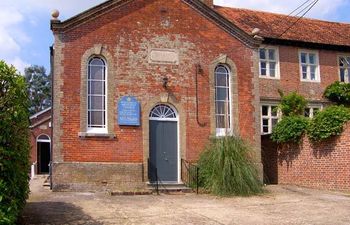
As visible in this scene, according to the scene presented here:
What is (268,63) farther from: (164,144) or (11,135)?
(11,135)

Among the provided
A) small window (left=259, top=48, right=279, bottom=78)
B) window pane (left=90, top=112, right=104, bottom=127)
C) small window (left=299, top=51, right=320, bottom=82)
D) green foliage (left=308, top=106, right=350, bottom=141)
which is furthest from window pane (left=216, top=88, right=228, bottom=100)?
small window (left=299, top=51, right=320, bottom=82)

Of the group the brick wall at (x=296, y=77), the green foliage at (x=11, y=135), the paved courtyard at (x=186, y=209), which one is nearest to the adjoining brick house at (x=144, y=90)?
the paved courtyard at (x=186, y=209)

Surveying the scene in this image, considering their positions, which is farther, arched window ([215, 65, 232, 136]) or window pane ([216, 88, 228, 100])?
window pane ([216, 88, 228, 100])

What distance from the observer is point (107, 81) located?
17.8 m

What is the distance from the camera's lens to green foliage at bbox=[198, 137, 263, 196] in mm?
16094

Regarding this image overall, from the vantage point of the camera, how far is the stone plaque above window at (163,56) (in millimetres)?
18578

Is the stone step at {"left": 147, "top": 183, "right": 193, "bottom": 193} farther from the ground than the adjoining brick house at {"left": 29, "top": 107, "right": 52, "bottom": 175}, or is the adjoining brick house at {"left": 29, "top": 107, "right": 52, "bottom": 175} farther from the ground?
the adjoining brick house at {"left": 29, "top": 107, "right": 52, "bottom": 175}

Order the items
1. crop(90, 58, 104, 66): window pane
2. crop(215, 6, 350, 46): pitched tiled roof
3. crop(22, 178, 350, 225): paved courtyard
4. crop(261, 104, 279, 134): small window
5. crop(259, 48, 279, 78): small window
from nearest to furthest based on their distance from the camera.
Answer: crop(22, 178, 350, 225): paved courtyard, crop(90, 58, 104, 66): window pane, crop(261, 104, 279, 134): small window, crop(259, 48, 279, 78): small window, crop(215, 6, 350, 46): pitched tiled roof

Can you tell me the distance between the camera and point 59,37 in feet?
57.3

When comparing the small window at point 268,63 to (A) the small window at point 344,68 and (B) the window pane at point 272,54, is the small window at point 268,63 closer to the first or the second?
(B) the window pane at point 272,54

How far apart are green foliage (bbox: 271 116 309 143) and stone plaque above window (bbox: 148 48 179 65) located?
5.41 meters

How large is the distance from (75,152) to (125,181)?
211 centimetres

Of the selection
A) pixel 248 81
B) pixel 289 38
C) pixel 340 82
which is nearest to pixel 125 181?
pixel 248 81

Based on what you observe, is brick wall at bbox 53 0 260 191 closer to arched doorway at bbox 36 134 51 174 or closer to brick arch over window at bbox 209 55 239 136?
brick arch over window at bbox 209 55 239 136
